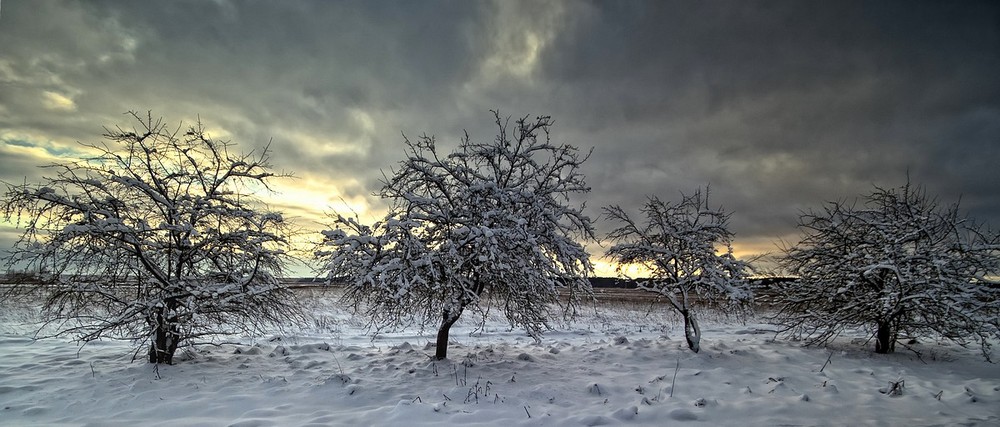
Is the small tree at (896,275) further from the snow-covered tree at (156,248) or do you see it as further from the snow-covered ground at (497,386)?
the snow-covered tree at (156,248)

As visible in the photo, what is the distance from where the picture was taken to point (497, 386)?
26.4 feet

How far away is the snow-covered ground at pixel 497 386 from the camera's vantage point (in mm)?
6340

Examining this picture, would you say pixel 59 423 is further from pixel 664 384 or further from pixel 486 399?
pixel 664 384

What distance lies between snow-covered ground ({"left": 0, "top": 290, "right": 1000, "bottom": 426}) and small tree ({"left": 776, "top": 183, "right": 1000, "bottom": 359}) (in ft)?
3.28

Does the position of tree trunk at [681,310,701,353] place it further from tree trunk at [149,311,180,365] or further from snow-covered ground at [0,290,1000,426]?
tree trunk at [149,311,180,365]

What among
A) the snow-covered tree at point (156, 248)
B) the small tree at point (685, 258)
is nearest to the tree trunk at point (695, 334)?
the small tree at point (685, 258)

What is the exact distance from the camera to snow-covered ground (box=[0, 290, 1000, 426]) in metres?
6.34

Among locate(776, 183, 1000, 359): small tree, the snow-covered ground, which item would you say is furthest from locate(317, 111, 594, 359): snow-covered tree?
locate(776, 183, 1000, 359): small tree

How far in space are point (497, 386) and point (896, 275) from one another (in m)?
10.1

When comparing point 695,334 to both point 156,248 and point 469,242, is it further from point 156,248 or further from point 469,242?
point 156,248

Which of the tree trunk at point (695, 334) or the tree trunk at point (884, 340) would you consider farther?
the tree trunk at point (884, 340)

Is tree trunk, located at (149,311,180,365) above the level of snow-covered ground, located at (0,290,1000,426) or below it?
above

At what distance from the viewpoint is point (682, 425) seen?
613 centimetres

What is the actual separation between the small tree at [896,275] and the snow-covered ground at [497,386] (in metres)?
1.00
